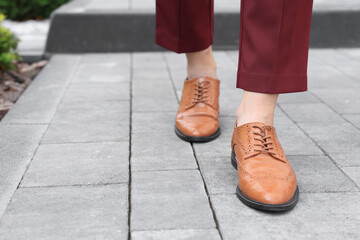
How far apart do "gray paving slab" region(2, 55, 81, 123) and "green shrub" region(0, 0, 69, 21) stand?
97.2 inches

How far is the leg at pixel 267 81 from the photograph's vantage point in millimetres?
1396

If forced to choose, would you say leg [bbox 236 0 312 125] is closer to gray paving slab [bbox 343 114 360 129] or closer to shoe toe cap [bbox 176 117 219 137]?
shoe toe cap [bbox 176 117 219 137]

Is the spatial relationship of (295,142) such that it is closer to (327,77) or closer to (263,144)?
(263,144)

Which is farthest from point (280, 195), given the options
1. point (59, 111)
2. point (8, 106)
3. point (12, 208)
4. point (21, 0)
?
point (21, 0)

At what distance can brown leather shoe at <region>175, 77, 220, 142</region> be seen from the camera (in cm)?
191

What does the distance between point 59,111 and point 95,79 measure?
693 mm

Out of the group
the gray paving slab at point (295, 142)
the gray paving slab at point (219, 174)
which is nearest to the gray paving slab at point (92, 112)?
the gray paving slab at point (219, 174)

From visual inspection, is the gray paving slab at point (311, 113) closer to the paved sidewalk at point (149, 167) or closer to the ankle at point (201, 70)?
the paved sidewalk at point (149, 167)

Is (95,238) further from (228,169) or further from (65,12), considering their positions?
(65,12)

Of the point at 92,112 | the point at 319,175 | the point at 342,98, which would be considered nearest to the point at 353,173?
the point at 319,175

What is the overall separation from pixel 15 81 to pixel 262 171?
2350 millimetres

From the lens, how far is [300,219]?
1.31m

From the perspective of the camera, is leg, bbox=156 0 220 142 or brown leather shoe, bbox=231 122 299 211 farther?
leg, bbox=156 0 220 142

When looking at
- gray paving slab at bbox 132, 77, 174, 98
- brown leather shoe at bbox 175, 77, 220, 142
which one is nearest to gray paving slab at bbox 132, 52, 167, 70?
gray paving slab at bbox 132, 77, 174, 98
